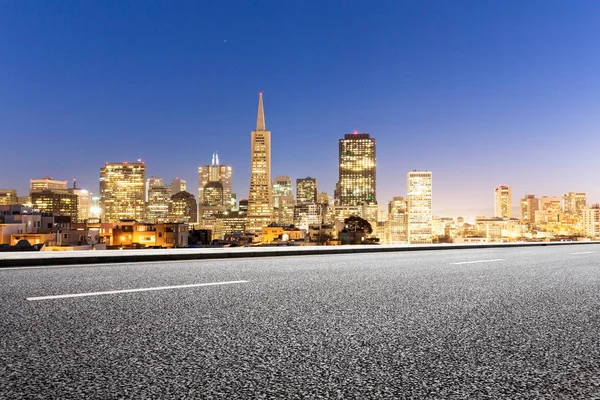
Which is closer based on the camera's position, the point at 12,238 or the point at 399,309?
the point at 399,309

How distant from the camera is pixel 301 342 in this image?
4.06 m

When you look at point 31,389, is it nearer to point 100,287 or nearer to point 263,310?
point 263,310

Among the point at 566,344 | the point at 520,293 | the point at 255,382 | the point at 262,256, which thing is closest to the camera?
the point at 255,382

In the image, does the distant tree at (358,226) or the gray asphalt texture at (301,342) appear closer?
the gray asphalt texture at (301,342)

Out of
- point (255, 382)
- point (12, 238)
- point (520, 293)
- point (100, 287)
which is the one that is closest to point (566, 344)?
point (255, 382)

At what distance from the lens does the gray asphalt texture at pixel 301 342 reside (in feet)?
9.79

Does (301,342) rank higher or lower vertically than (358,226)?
lower

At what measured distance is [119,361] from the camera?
11.4 feet

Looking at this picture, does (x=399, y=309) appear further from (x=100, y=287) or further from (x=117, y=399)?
(x=100, y=287)

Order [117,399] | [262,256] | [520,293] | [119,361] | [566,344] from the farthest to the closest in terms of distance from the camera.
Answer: [262,256] → [520,293] → [566,344] → [119,361] → [117,399]

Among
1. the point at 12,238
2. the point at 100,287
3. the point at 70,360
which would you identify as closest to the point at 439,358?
the point at 70,360

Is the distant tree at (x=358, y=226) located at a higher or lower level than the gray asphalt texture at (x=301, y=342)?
higher

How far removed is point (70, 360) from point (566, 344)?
3.74m

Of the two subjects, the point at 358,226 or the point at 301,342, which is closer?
the point at 301,342
